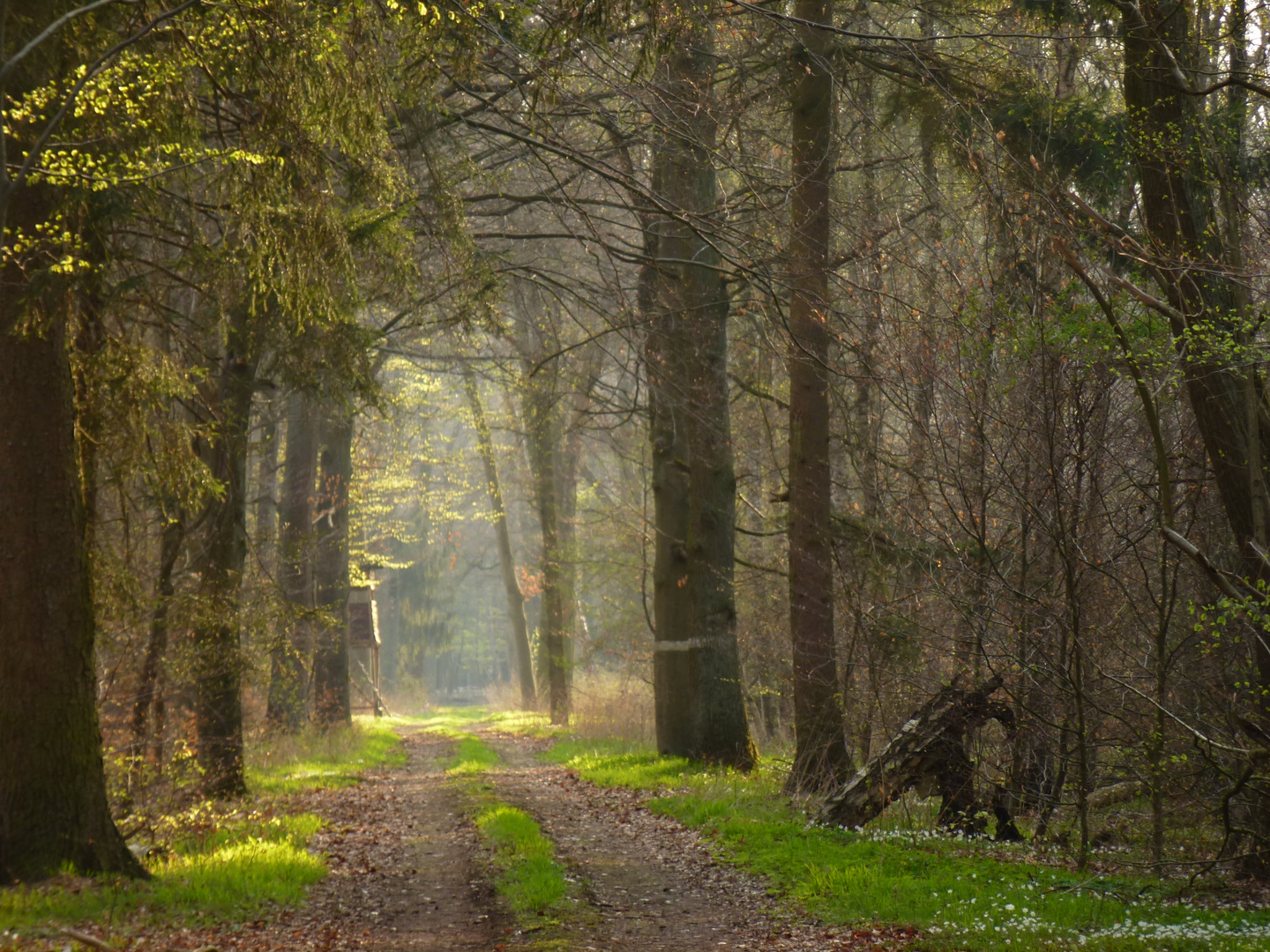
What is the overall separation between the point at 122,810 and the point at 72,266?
4554mm

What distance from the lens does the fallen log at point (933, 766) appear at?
27.1ft

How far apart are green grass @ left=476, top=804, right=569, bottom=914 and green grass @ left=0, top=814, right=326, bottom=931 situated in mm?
1464

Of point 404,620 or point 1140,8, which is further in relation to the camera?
point 404,620

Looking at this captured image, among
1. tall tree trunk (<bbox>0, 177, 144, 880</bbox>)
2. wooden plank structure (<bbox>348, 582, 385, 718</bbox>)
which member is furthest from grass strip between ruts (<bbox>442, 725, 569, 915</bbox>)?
wooden plank structure (<bbox>348, 582, 385, 718</bbox>)

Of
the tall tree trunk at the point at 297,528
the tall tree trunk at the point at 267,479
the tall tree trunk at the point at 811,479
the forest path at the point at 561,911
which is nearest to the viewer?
the forest path at the point at 561,911

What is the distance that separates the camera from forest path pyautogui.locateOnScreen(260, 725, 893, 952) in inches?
234

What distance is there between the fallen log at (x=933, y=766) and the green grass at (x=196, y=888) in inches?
172

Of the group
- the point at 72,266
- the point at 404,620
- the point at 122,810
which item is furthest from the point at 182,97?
the point at 404,620

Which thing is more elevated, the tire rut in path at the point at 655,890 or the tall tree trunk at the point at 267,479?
the tall tree trunk at the point at 267,479

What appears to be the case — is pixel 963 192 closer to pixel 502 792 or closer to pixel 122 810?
pixel 502 792

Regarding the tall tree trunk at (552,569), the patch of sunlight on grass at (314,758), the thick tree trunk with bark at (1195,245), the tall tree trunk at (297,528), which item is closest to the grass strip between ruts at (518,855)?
the patch of sunlight on grass at (314,758)

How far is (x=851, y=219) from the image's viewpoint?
1081cm

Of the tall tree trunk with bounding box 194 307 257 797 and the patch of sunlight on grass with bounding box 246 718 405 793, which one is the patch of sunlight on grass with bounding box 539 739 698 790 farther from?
the tall tree trunk with bounding box 194 307 257 797

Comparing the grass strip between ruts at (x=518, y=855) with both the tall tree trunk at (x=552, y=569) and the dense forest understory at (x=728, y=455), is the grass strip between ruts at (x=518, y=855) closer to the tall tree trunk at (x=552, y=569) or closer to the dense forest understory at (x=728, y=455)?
the dense forest understory at (x=728, y=455)
